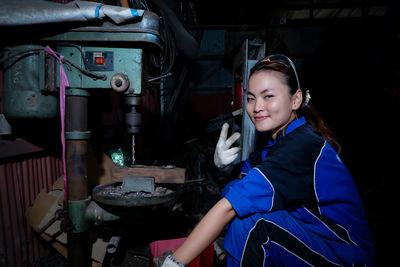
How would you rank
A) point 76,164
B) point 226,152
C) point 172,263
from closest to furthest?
1. point 172,263
2. point 76,164
3. point 226,152

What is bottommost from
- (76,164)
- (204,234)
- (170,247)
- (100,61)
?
(170,247)

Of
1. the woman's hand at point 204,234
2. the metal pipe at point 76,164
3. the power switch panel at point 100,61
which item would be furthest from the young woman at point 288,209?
the power switch panel at point 100,61

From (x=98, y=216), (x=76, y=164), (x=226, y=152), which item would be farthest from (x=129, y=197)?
(x=226, y=152)

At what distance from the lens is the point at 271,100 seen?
1225 mm

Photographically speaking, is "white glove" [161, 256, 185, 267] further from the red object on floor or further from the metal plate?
the red object on floor

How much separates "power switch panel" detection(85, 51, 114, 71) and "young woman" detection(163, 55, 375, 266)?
96cm

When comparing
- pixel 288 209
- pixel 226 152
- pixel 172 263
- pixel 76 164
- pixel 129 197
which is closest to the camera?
pixel 172 263

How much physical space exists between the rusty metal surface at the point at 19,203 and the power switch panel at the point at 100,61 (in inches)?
41.7

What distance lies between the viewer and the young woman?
970 mm

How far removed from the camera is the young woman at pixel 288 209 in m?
0.97

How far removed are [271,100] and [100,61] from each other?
1108 millimetres

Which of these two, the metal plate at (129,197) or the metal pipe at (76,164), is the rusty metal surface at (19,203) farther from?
the metal plate at (129,197)

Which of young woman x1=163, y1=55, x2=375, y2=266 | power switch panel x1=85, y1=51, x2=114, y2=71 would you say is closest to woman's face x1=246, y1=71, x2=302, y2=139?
young woman x1=163, y1=55, x2=375, y2=266

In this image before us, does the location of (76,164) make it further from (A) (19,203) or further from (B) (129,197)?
(A) (19,203)
